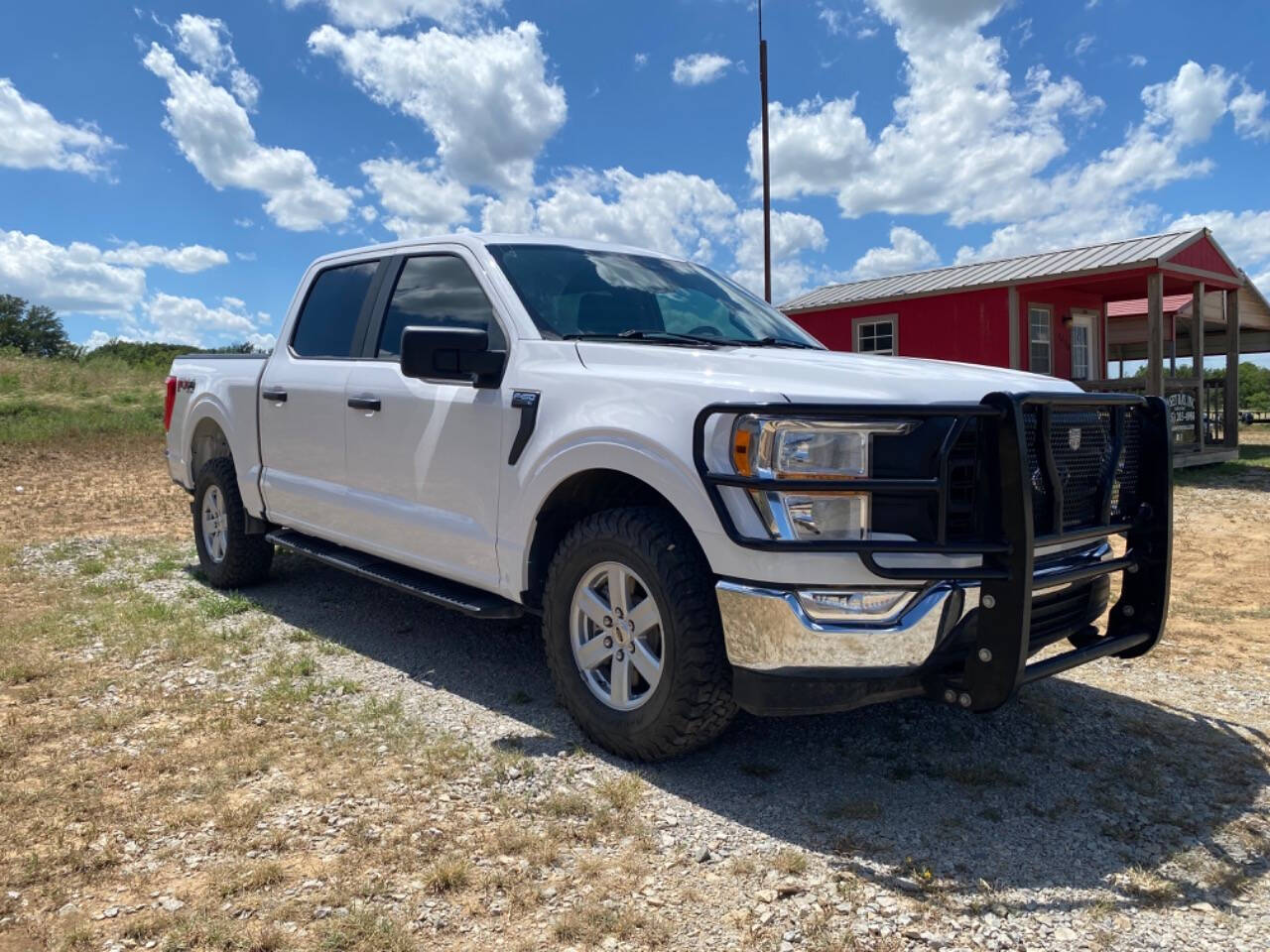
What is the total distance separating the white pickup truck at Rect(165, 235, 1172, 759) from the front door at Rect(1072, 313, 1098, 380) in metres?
15.3

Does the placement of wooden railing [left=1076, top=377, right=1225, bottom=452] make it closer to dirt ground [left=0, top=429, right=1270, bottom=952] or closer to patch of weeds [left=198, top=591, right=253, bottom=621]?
dirt ground [left=0, top=429, right=1270, bottom=952]

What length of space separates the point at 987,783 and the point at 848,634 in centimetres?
98

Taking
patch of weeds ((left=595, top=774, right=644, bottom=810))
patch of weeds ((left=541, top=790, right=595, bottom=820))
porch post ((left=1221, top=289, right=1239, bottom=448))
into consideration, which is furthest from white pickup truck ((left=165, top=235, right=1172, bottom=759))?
porch post ((left=1221, top=289, right=1239, bottom=448))

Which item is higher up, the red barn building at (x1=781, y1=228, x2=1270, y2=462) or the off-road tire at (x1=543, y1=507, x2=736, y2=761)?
the red barn building at (x1=781, y1=228, x2=1270, y2=462)

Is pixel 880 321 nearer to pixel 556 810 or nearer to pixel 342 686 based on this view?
pixel 342 686

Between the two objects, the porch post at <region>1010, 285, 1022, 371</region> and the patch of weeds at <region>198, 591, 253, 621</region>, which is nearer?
the patch of weeds at <region>198, 591, 253, 621</region>

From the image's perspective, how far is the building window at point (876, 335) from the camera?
17.7 m

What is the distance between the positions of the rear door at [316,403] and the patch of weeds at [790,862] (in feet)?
9.19

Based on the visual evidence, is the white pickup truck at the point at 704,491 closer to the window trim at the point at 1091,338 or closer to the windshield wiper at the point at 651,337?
the windshield wiper at the point at 651,337

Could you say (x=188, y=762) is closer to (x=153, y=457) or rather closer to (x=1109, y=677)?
(x=1109, y=677)

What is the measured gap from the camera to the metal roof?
1458cm

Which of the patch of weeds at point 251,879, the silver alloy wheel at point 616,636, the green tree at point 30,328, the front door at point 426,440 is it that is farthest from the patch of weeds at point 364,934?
the green tree at point 30,328

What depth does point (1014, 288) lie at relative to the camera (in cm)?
1588

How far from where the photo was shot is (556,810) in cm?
301
